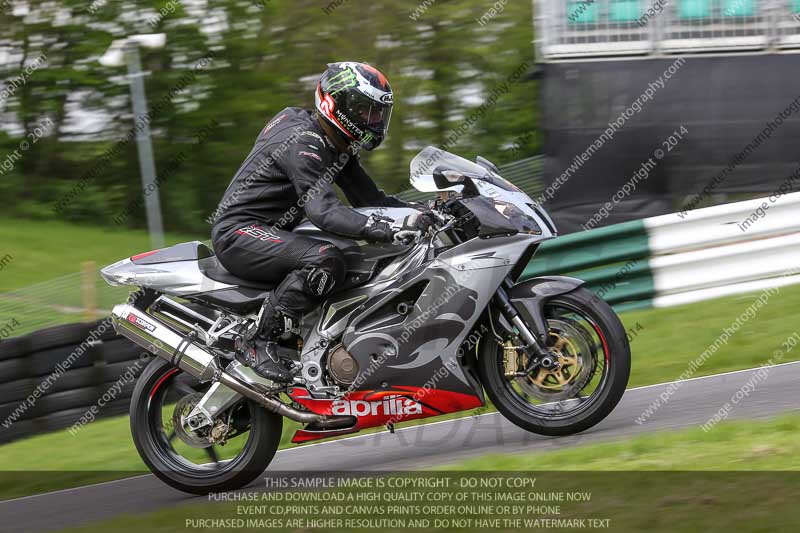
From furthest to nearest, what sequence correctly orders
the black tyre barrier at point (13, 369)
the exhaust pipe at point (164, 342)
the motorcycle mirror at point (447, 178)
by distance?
the black tyre barrier at point (13, 369)
the exhaust pipe at point (164, 342)
the motorcycle mirror at point (447, 178)

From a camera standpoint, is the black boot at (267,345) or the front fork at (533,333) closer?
the front fork at (533,333)

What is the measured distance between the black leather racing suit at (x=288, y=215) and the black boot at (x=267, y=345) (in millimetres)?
96

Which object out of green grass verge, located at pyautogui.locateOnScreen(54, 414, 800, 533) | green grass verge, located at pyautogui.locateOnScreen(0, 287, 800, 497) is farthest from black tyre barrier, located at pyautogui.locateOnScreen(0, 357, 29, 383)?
green grass verge, located at pyautogui.locateOnScreen(54, 414, 800, 533)

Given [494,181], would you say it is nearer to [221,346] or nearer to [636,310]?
[221,346]

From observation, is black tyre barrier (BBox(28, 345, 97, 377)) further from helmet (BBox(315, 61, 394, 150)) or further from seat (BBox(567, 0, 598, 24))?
seat (BBox(567, 0, 598, 24))

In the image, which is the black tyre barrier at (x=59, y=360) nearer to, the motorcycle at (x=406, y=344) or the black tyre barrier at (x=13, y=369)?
the black tyre barrier at (x=13, y=369)

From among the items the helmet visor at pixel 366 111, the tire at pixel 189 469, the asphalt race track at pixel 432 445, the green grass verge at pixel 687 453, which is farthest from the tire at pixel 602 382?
the helmet visor at pixel 366 111

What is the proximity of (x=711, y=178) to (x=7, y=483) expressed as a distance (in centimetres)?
737

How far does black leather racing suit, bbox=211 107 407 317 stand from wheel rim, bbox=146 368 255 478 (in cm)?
69

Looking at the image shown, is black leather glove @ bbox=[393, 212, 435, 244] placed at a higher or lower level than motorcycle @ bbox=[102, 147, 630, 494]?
higher

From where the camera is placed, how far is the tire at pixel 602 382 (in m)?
5.39

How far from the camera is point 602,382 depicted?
547 centimetres

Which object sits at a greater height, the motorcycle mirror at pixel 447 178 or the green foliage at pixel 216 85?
the motorcycle mirror at pixel 447 178

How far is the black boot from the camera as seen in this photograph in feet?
18.5
